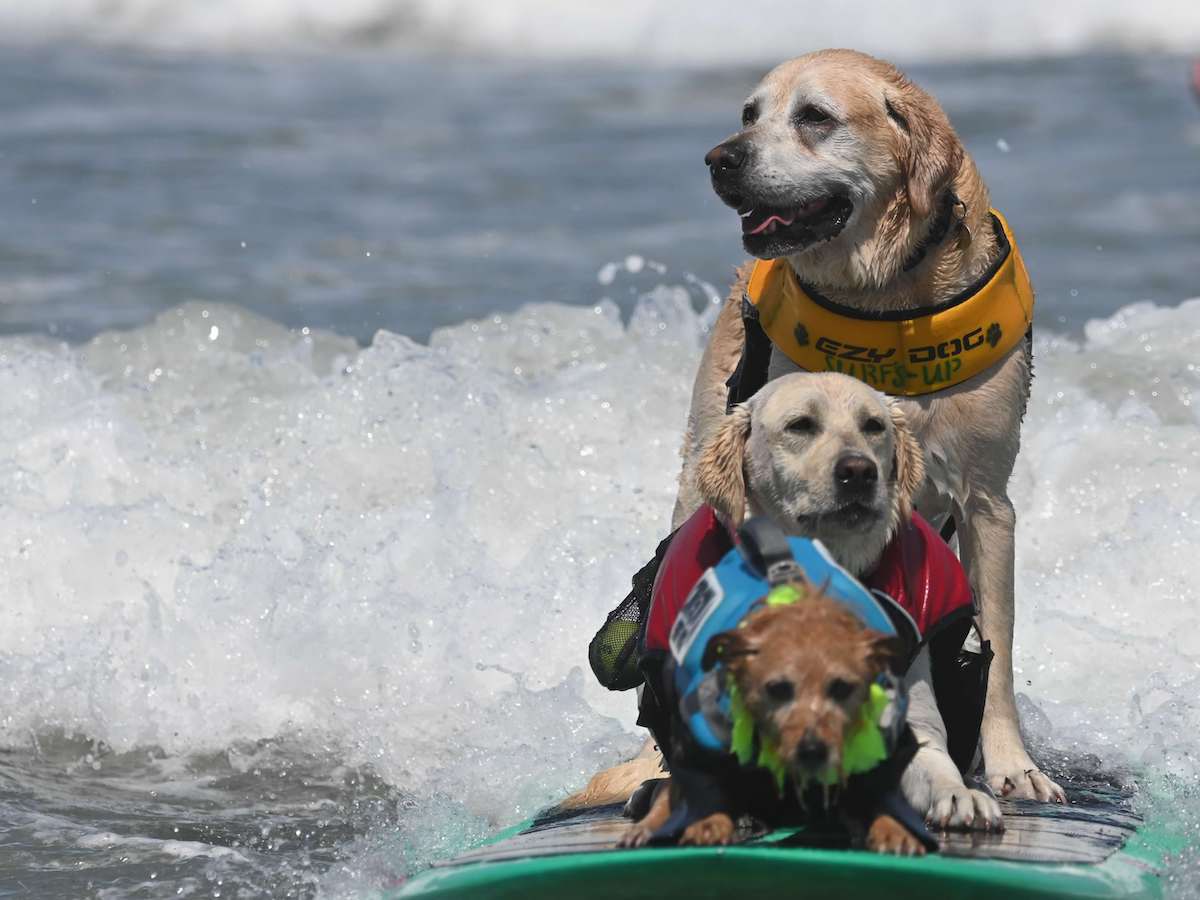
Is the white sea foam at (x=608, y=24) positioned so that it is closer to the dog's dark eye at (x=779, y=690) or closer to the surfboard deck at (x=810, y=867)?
the surfboard deck at (x=810, y=867)

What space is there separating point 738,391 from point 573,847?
5.51ft

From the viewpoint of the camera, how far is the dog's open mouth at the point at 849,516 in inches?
170

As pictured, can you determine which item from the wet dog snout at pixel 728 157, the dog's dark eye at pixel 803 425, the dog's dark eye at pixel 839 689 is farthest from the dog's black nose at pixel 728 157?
the dog's dark eye at pixel 839 689

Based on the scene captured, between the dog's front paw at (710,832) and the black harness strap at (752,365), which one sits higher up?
the black harness strap at (752,365)

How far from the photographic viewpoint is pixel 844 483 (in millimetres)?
4293

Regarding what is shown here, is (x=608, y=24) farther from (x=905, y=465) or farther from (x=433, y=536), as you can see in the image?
(x=905, y=465)

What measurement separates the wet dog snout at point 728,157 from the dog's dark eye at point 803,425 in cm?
121

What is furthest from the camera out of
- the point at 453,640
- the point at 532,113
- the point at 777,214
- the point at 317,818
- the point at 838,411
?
the point at 532,113

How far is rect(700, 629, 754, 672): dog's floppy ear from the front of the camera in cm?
371

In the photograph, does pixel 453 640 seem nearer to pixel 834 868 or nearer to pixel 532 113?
pixel 834 868

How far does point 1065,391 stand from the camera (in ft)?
33.2

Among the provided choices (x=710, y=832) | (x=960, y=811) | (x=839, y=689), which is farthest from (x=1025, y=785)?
(x=839, y=689)

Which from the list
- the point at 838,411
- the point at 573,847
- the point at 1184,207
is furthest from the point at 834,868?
the point at 1184,207

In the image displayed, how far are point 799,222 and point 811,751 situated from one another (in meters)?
2.13
